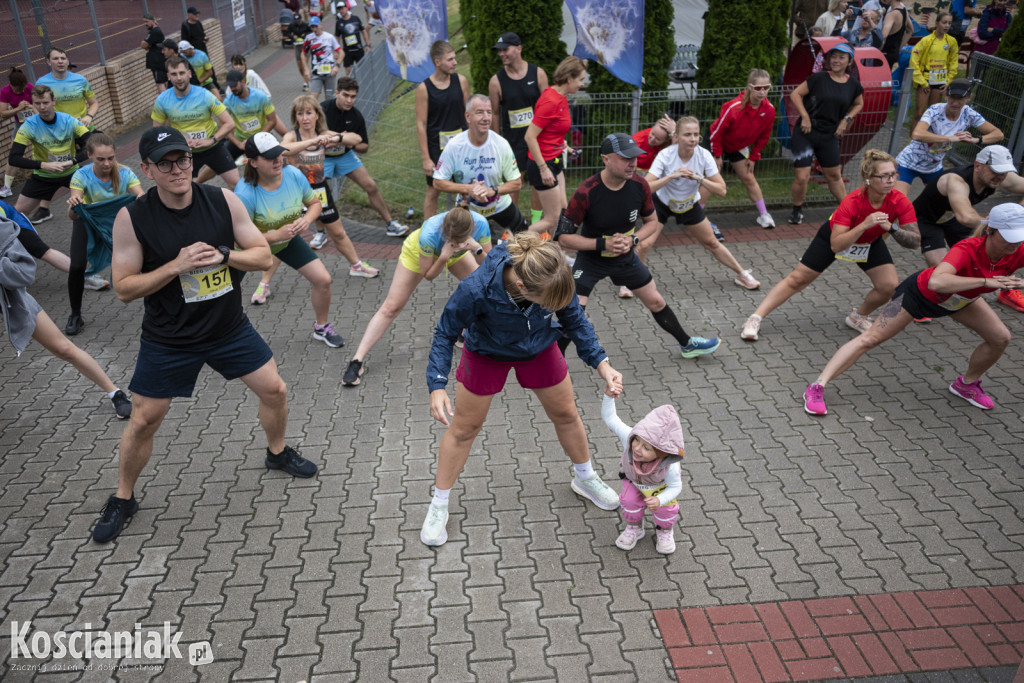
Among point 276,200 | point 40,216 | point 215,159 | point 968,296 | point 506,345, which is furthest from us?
point 40,216

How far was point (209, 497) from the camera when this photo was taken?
15.5 feet

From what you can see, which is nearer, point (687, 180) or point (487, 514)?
point (487, 514)

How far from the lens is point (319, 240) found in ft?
28.5

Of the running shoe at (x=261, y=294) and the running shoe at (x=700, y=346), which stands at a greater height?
the running shoe at (x=700, y=346)

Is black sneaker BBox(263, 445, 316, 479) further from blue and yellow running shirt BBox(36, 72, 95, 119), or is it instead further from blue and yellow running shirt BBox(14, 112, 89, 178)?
blue and yellow running shirt BBox(36, 72, 95, 119)

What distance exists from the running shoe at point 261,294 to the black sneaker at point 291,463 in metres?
2.82

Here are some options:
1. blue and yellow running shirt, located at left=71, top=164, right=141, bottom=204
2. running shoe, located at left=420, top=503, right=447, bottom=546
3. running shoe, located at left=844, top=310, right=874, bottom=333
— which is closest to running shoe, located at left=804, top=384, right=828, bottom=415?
running shoe, located at left=844, top=310, right=874, bottom=333

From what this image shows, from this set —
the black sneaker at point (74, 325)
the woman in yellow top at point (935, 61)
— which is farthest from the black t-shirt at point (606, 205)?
the woman in yellow top at point (935, 61)

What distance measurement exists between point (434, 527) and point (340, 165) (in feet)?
17.5

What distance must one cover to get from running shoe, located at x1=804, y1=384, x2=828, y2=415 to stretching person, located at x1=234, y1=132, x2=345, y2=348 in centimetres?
384

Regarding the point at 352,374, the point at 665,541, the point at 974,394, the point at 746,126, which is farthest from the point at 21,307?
the point at 746,126

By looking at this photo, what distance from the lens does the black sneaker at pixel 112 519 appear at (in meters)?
4.30

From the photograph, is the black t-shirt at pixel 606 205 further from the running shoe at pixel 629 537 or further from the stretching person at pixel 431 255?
the running shoe at pixel 629 537

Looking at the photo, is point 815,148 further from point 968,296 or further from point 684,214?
point 968,296
